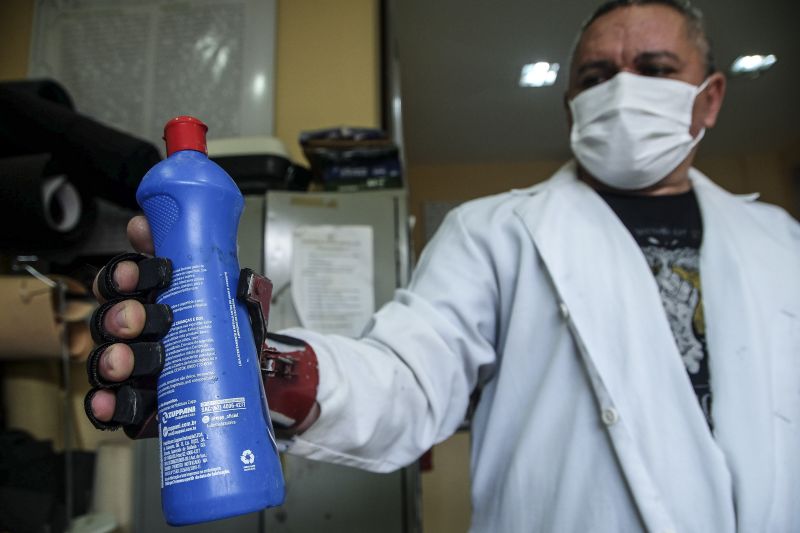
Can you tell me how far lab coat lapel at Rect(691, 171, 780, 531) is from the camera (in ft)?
2.16

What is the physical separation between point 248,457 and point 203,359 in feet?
0.26

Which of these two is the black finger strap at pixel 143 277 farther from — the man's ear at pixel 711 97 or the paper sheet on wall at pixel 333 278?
the man's ear at pixel 711 97

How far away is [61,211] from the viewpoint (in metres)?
1.27

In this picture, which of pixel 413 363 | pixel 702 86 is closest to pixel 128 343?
pixel 413 363

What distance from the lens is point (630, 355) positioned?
2.34 feet

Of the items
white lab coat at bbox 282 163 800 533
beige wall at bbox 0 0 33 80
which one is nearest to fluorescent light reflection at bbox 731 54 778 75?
white lab coat at bbox 282 163 800 533

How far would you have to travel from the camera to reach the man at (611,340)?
2.13ft

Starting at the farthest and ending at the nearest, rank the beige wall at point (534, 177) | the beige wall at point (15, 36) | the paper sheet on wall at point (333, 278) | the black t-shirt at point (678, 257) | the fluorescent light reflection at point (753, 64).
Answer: the beige wall at point (534, 177) → the fluorescent light reflection at point (753, 64) → the beige wall at point (15, 36) → the paper sheet on wall at point (333, 278) → the black t-shirt at point (678, 257)

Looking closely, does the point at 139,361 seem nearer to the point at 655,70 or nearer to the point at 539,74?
the point at 655,70

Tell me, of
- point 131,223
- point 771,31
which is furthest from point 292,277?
point 771,31

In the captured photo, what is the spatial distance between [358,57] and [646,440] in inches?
59.1

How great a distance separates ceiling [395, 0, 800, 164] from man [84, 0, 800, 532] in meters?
0.46

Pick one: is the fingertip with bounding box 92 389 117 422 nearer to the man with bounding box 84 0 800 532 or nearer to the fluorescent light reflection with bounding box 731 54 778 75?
the man with bounding box 84 0 800 532

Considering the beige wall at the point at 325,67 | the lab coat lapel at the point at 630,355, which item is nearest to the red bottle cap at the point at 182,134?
the lab coat lapel at the point at 630,355
